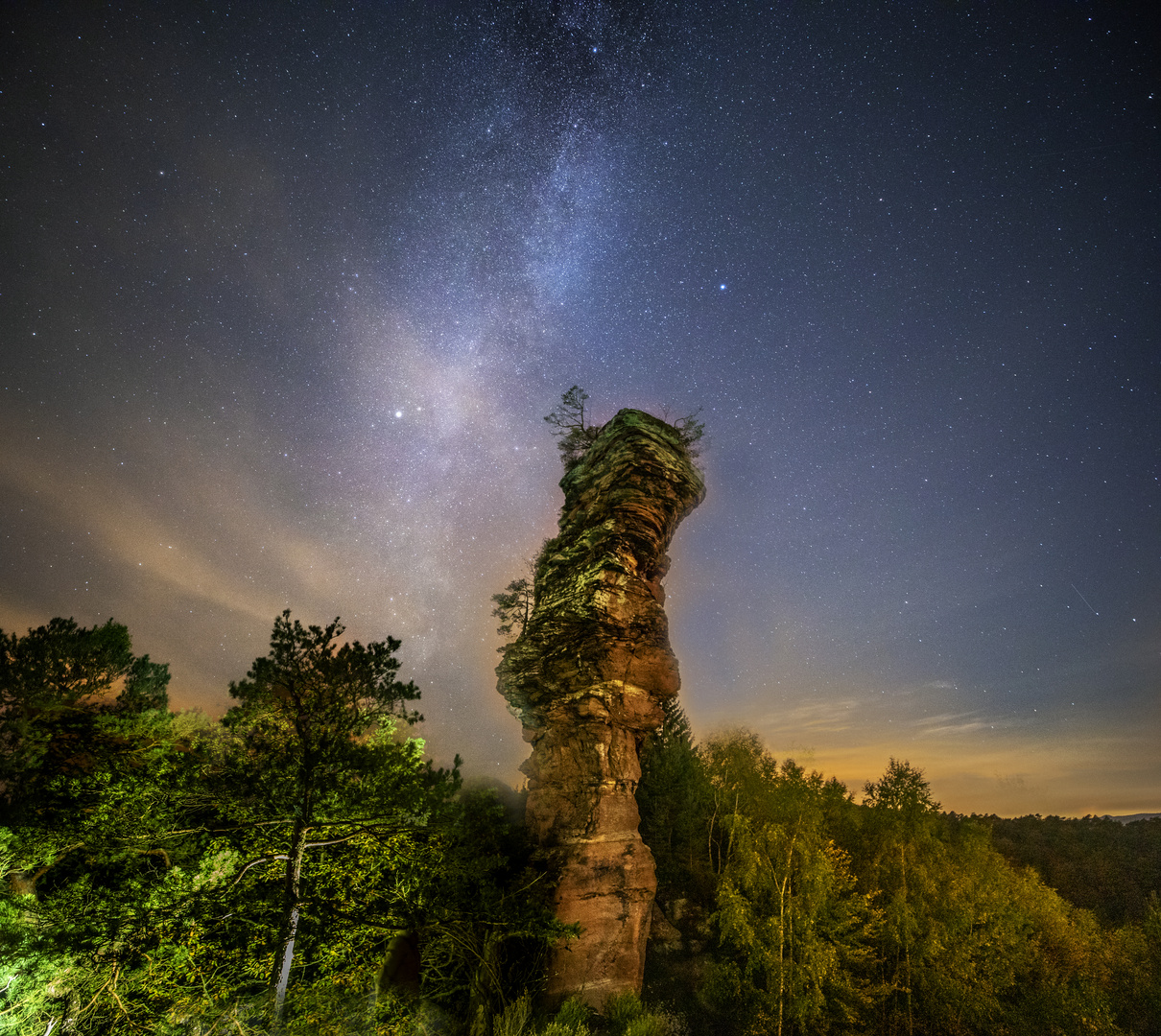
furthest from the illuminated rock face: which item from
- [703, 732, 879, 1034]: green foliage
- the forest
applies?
[703, 732, 879, 1034]: green foliage

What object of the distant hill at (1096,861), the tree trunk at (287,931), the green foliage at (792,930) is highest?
the tree trunk at (287,931)

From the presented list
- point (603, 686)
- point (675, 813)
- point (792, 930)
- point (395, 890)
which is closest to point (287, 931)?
point (395, 890)

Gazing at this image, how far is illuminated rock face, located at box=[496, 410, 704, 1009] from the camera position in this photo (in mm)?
15648

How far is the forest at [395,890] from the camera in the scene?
28.1 feet

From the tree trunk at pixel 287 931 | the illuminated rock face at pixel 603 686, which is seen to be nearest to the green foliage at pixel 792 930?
the illuminated rock face at pixel 603 686

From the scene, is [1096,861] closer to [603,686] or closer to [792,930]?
[792,930]

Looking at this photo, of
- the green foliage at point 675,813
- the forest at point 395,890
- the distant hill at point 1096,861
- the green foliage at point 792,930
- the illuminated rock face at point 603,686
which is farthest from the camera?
the distant hill at point 1096,861

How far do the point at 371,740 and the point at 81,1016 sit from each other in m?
6.22

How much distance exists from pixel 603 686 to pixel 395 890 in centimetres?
957

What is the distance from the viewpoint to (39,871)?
1375 centimetres

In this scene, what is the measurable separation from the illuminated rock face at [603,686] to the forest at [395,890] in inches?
52.0

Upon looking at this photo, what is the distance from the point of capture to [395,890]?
34.2 feet

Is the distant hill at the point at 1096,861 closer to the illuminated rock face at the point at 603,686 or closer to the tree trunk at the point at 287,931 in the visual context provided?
the illuminated rock face at the point at 603,686

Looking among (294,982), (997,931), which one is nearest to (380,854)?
(294,982)
